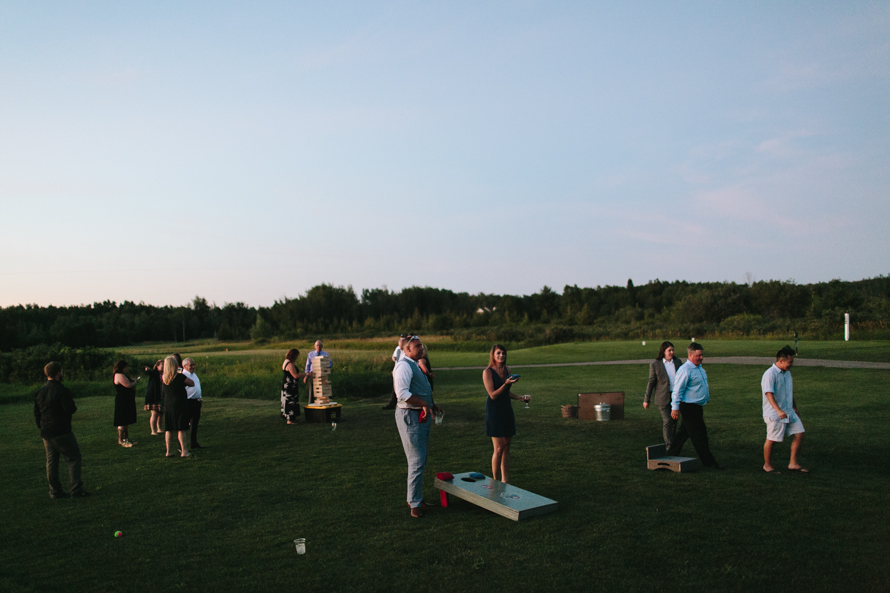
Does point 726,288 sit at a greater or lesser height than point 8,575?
greater

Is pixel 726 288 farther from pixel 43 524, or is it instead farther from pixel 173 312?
pixel 173 312

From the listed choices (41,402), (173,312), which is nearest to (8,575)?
(41,402)

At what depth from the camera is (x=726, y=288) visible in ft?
250

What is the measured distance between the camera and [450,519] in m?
7.09

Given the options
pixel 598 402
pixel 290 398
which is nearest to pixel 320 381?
pixel 290 398

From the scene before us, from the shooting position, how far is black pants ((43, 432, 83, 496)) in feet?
27.5

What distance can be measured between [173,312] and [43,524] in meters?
111

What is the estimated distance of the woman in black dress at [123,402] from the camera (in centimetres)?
1204

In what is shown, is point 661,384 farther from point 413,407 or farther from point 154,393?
point 154,393

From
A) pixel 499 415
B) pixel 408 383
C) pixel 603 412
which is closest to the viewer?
pixel 408 383

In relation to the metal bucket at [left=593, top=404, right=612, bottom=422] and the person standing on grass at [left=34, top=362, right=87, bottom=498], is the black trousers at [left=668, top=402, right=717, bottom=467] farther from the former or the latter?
the person standing on grass at [left=34, top=362, right=87, bottom=498]

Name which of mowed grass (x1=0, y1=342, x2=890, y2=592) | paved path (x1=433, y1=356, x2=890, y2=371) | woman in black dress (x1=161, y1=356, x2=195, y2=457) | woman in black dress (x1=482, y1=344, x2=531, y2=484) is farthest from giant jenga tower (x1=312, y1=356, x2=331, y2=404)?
paved path (x1=433, y1=356, x2=890, y2=371)

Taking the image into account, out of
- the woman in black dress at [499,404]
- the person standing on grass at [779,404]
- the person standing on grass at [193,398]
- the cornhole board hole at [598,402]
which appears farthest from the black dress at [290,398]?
the person standing on grass at [779,404]

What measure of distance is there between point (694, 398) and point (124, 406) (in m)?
11.0
